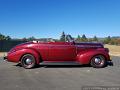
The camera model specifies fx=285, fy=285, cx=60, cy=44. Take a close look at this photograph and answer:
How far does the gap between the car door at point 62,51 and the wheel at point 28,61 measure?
0.86 meters

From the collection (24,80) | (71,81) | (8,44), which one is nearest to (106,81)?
(71,81)

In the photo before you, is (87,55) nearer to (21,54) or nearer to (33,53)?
(33,53)

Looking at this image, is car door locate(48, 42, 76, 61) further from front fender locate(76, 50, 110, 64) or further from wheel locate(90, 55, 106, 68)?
wheel locate(90, 55, 106, 68)

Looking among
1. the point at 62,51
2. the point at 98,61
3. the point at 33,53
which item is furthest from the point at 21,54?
the point at 98,61

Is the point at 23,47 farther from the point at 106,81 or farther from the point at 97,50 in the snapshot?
the point at 106,81

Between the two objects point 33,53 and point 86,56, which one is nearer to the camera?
point 33,53

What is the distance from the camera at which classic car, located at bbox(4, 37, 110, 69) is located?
1392 centimetres

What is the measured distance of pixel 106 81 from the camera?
32.0ft

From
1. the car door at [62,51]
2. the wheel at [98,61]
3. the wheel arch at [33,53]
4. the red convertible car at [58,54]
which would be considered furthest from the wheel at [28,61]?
the wheel at [98,61]

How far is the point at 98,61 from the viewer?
557 inches

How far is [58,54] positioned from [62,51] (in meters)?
0.25

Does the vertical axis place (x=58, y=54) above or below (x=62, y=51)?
below

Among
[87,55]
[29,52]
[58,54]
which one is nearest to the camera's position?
[29,52]

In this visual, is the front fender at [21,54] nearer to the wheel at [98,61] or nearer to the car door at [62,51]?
the car door at [62,51]
